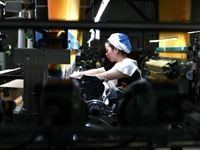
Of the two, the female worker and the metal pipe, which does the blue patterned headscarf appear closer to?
the female worker

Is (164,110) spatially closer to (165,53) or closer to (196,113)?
(196,113)

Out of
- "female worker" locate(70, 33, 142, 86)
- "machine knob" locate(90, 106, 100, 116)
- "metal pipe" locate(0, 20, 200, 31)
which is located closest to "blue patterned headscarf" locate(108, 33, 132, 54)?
"female worker" locate(70, 33, 142, 86)

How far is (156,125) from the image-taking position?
796 millimetres

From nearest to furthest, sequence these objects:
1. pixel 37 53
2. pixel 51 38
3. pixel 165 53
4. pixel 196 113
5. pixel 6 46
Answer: pixel 196 113, pixel 37 53, pixel 51 38, pixel 165 53, pixel 6 46

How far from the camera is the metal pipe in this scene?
0.85 m

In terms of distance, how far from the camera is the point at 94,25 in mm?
860

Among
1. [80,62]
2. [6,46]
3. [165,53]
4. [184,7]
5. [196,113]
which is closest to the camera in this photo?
Answer: [196,113]

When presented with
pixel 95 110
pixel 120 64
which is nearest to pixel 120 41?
pixel 120 64

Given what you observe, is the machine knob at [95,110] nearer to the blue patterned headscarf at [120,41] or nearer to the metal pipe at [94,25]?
the metal pipe at [94,25]

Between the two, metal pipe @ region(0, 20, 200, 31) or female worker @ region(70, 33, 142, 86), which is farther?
female worker @ region(70, 33, 142, 86)

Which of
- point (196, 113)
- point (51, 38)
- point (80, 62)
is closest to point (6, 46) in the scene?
point (80, 62)

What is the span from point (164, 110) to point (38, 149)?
1.24 ft

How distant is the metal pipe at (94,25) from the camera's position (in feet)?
2.81

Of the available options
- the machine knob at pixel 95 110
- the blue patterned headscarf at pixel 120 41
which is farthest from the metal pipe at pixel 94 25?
the blue patterned headscarf at pixel 120 41
